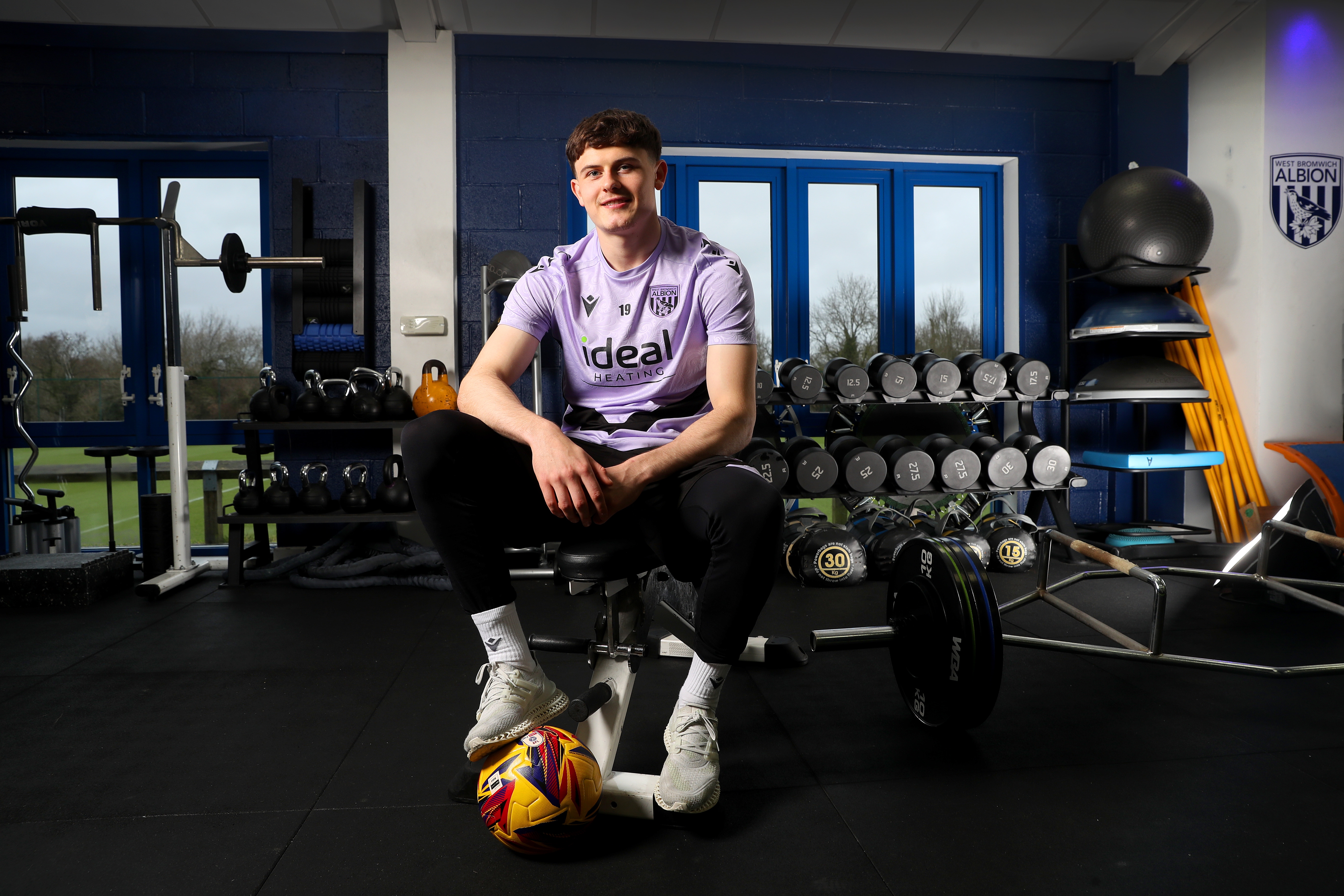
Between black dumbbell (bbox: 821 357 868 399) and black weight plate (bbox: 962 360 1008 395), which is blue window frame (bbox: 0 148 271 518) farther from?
black weight plate (bbox: 962 360 1008 395)

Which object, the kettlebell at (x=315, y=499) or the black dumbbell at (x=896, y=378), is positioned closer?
the kettlebell at (x=315, y=499)

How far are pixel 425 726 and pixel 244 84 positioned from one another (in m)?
3.59

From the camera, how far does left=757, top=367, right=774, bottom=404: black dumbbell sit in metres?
3.30

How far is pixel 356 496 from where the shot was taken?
11.2 feet

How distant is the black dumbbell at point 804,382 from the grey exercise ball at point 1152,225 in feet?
5.28

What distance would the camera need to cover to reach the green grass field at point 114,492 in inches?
162

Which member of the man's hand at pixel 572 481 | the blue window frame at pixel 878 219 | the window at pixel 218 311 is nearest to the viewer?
the man's hand at pixel 572 481

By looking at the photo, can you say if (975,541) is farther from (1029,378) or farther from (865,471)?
(1029,378)

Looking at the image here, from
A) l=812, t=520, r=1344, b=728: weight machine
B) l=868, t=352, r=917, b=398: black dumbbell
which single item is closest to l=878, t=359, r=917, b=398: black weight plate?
l=868, t=352, r=917, b=398: black dumbbell

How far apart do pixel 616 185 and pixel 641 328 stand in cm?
28

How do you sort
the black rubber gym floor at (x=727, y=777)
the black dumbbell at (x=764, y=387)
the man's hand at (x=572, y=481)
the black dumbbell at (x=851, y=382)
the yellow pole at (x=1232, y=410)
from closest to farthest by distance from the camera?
the black rubber gym floor at (x=727, y=777) < the man's hand at (x=572, y=481) < the black dumbbell at (x=764, y=387) < the black dumbbell at (x=851, y=382) < the yellow pole at (x=1232, y=410)

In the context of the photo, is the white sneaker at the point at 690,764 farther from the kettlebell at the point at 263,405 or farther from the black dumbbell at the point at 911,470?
the kettlebell at the point at 263,405

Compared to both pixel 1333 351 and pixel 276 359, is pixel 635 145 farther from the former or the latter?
pixel 1333 351

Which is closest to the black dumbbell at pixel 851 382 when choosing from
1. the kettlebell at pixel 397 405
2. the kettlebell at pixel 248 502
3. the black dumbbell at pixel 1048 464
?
the black dumbbell at pixel 1048 464
